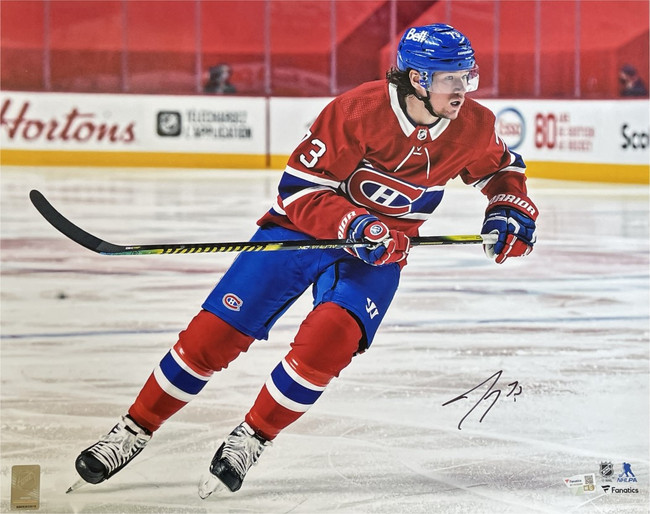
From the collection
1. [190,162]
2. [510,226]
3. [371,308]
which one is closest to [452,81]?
[510,226]

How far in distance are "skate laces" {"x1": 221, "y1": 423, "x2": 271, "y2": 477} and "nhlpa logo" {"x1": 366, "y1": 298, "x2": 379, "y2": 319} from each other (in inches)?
12.6

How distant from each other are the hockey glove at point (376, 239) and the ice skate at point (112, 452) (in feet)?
1.96

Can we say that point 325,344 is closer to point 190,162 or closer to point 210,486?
point 210,486

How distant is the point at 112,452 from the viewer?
2447 millimetres

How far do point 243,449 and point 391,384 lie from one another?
3.32 feet

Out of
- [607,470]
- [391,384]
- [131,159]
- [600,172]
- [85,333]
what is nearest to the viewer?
[607,470]

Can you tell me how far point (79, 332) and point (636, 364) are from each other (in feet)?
5.70

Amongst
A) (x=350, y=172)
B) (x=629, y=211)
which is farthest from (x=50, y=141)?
(x=350, y=172)

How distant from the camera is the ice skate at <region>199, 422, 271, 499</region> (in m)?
2.37

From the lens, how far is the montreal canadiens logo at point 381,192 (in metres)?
2.43

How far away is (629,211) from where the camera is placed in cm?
747
